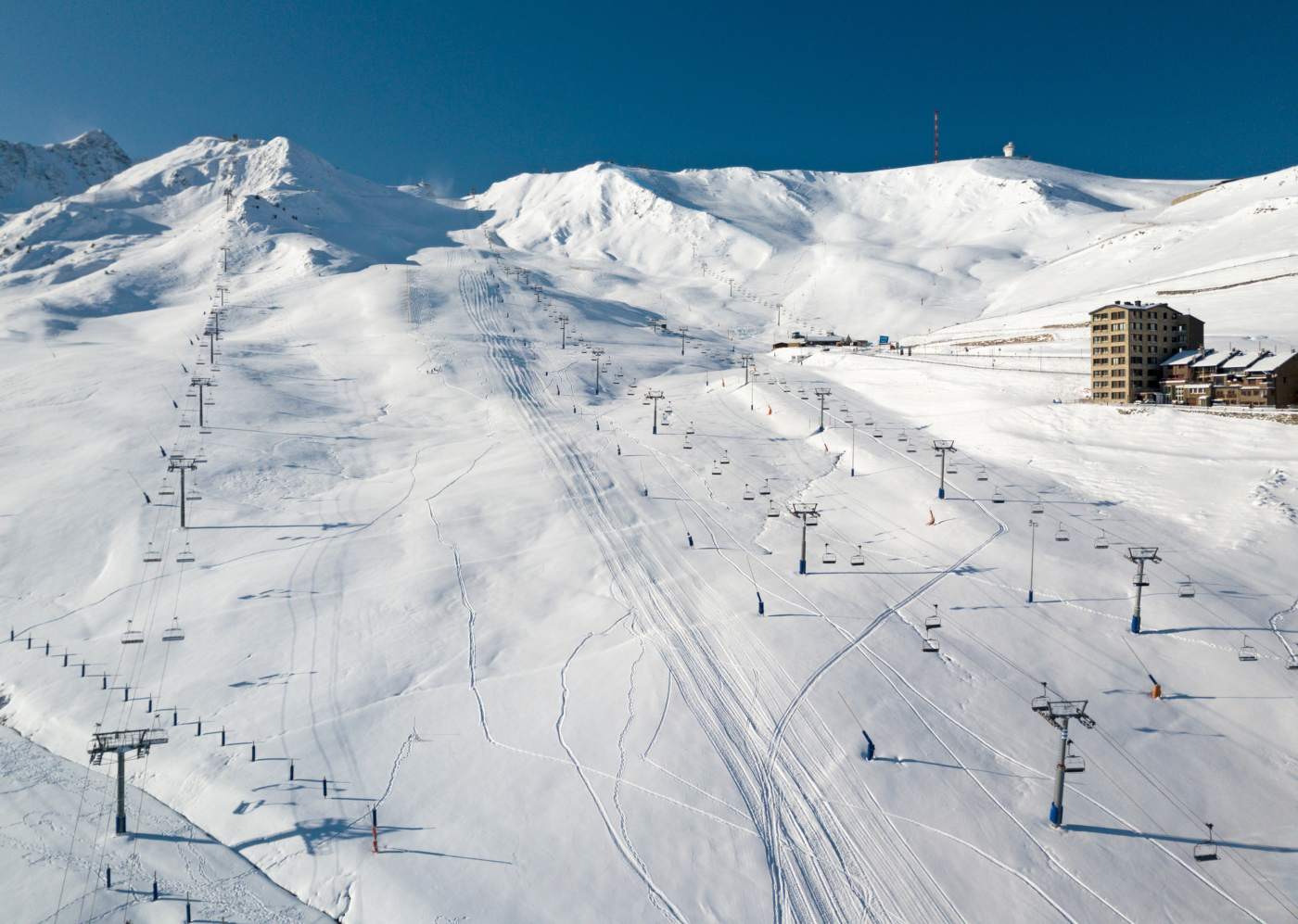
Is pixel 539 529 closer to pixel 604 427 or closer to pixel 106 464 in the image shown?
pixel 604 427

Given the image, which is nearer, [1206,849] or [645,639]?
[1206,849]

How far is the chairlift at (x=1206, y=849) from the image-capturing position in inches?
822

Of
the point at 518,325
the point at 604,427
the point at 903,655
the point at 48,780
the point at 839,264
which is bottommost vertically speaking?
the point at 48,780

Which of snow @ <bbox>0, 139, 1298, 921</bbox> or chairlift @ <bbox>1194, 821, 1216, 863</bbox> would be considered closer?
snow @ <bbox>0, 139, 1298, 921</bbox>

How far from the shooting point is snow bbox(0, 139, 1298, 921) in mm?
20312

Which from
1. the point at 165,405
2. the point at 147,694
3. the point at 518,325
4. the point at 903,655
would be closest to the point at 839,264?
the point at 518,325

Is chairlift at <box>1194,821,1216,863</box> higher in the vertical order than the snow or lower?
lower

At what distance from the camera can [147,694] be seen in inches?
1081

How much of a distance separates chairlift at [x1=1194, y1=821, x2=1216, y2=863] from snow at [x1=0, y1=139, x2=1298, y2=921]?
0.89ft

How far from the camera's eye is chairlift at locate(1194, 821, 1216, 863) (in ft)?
68.5

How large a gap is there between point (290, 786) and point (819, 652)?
17.2 metres

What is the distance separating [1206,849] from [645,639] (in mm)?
17243

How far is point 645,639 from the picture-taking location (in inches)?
1160

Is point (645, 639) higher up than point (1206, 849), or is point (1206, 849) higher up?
point (645, 639)
